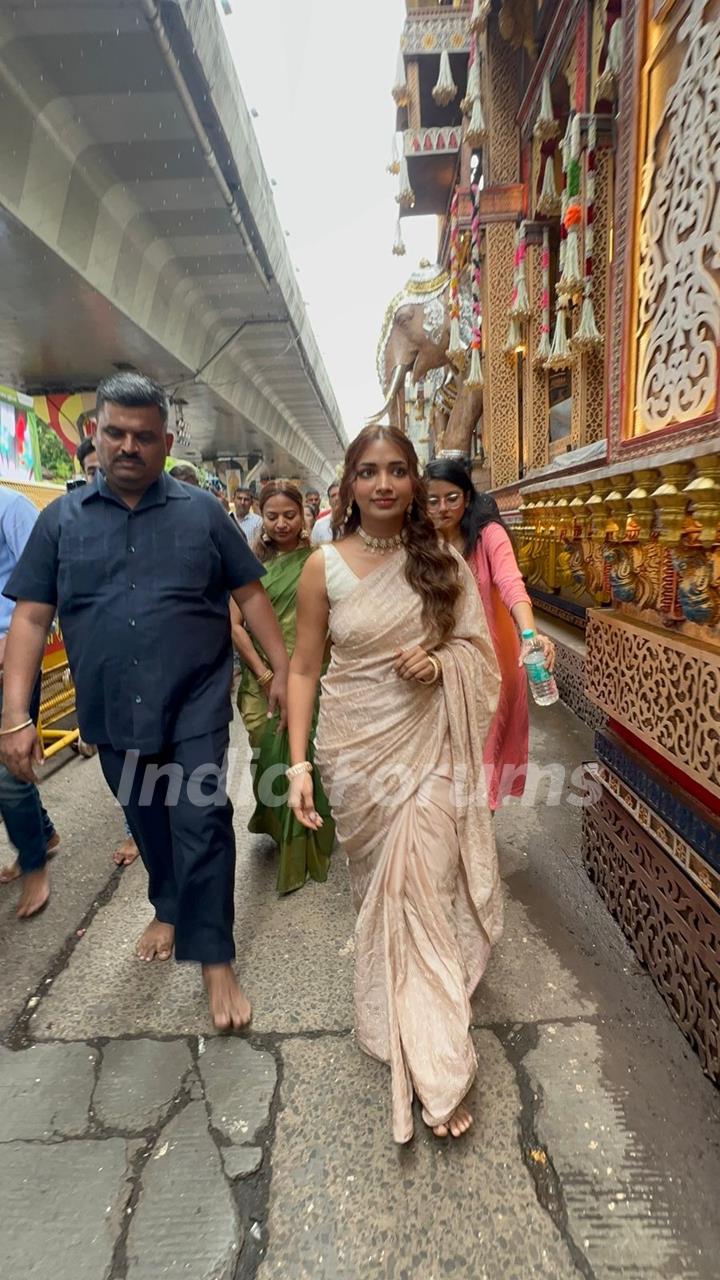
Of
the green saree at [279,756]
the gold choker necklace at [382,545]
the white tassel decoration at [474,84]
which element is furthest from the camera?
the white tassel decoration at [474,84]

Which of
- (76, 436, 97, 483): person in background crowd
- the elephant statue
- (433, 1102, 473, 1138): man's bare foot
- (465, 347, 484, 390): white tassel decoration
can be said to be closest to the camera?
(433, 1102, 473, 1138): man's bare foot

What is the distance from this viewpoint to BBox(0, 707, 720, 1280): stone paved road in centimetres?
116

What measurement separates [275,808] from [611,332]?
219 centimetres

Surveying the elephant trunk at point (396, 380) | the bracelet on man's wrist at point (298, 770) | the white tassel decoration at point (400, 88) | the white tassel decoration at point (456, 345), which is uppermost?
the white tassel decoration at point (400, 88)

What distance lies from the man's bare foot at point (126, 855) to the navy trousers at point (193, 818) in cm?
99

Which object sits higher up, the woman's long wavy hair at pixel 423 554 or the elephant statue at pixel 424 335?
the elephant statue at pixel 424 335

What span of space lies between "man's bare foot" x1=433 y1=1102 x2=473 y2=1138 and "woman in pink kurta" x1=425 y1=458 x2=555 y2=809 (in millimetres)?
1208

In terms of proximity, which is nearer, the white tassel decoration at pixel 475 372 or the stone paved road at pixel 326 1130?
the stone paved road at pixel 326 1130

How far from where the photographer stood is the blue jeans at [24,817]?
7.36 feet

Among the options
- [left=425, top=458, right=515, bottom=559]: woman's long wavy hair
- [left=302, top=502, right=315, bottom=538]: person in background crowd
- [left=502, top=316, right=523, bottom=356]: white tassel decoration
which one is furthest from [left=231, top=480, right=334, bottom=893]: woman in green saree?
[left=502, top=316, right=523, bottom=356]: white tassel decoration

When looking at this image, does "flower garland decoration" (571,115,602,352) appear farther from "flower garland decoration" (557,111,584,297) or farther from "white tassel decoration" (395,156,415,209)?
"white tassel decoration" (395,156,415,209)

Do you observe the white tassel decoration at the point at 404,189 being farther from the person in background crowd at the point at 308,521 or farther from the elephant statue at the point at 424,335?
the person in background crowd at the point at 308,521

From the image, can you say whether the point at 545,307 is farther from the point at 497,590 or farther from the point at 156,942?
the point at 156,942

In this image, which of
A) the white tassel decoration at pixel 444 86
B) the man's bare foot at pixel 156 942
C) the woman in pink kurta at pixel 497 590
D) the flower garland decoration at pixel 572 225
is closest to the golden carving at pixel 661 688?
the woman in pink kurta at pixel 497 590
